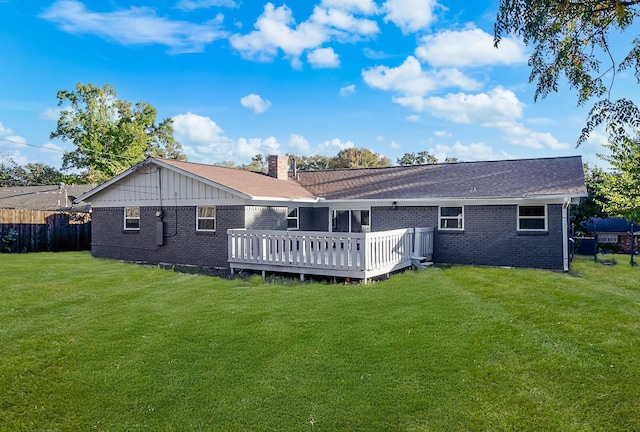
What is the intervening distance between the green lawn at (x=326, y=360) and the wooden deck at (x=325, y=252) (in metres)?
1.33

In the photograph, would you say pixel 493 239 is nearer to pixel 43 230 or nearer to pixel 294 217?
pixel 294 217

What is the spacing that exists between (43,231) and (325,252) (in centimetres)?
1524

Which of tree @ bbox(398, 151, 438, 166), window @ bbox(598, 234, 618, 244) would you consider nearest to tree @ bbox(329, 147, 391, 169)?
tree @ bbox(398, 151, 438, 166)

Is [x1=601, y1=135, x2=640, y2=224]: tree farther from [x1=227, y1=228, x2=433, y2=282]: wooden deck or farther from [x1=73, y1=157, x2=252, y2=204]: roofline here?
[x1=73, y1=157, x2=252, y2=204]: roofline

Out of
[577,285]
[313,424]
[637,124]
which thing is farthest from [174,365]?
[577,285]

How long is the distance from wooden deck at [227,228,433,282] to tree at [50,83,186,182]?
28.2 m

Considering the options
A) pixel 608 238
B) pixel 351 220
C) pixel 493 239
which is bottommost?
pixel 608 238

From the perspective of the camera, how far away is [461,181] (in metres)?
16.1

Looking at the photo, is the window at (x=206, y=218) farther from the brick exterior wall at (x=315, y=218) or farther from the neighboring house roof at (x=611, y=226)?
the neighboring house roof at (x=611, y=226)

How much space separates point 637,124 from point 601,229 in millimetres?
21925

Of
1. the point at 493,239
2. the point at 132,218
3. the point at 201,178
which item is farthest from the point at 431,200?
the point at 132,218

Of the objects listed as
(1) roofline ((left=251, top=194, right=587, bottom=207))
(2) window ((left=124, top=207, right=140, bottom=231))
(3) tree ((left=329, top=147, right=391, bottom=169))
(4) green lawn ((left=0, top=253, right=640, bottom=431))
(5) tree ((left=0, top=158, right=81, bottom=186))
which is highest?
(3) tree ((left=329, top=147, right=391, bottom=169))

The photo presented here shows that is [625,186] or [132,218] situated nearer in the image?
[625,186]

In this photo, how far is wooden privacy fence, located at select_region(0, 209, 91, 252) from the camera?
60.8ft
